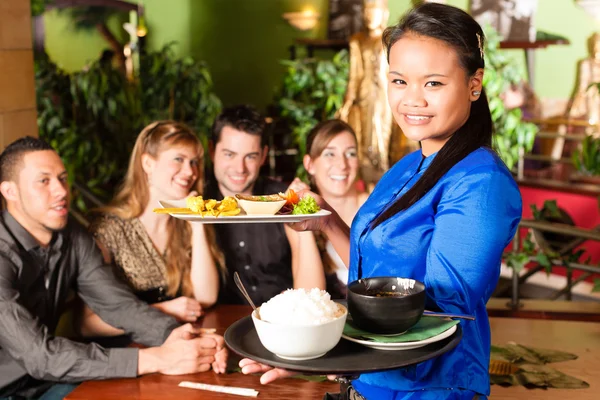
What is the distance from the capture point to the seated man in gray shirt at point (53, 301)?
6.35 ft

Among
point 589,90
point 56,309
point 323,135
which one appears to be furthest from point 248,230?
point 589,90

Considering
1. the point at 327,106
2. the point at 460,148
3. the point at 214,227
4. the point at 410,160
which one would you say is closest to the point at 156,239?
the point at 214,227

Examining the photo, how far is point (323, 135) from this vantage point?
2.79m

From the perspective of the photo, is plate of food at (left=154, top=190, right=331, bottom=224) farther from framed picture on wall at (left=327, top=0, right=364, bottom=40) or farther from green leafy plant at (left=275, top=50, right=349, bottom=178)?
framed picture on wall at (left=327, top=0, right=364, bottom=40)

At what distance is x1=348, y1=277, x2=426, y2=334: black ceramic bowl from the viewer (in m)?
1.11

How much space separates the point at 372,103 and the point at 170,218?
3590 millimetres

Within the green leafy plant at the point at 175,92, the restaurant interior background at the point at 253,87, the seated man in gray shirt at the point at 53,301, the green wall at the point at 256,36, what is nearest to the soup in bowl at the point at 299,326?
the seated man in gray shirt at the point at 53,301

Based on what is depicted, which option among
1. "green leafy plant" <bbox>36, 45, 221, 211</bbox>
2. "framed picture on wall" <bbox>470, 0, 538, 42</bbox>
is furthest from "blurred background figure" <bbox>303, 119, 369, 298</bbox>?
"framed picture on wall" <bbox>470, 0, 538, 42</bbox>

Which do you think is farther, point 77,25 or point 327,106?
point 327,106

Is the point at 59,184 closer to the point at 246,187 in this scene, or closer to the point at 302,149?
the point at 246,187

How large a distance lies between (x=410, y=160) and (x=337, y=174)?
1309mm

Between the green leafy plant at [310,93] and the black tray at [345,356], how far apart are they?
16.8ft

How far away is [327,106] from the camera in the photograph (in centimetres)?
641

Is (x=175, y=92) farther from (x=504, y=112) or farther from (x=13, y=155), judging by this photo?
(x=13, y=155)
